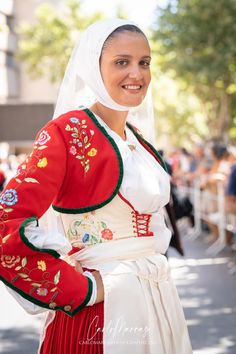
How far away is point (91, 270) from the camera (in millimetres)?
2455

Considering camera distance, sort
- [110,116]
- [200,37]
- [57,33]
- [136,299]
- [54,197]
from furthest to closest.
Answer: [57,33] → [200,37] → [110,116] → [136,299] → [54,197]

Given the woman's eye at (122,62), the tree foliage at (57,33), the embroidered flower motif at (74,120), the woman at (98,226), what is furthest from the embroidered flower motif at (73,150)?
the tree foliage at (57,33)

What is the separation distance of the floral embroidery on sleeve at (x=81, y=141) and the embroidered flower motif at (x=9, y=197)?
0.91ft

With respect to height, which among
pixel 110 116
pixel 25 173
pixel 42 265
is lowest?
pixel 42 265

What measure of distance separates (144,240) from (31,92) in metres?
47.9

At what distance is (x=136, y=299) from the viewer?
2.45 meters

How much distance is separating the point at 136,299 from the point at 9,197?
0.58 metres

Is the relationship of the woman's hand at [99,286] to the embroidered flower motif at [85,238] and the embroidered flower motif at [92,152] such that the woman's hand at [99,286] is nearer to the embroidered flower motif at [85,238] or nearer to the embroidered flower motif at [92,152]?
the embroidered flower motif at [85,238]

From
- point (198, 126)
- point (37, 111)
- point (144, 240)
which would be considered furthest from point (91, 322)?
point (198, 126)

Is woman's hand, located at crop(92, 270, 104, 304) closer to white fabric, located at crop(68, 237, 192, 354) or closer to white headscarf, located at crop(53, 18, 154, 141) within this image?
white fabric, located at crop(68, 237, 192, 354)

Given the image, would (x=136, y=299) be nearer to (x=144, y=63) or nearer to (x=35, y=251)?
(x=35, y=251)

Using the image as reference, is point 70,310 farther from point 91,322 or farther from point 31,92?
point 31,92

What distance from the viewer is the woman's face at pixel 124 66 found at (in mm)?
2547

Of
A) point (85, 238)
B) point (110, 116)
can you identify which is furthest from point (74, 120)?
point (85, 238)
